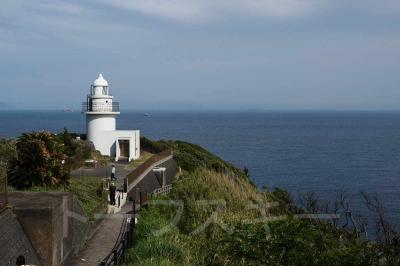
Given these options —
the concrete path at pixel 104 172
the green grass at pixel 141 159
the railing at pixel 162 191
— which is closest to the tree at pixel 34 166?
the concrete path at pixel 104 172

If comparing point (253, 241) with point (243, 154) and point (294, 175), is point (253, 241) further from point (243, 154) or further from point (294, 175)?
point (243, 154)

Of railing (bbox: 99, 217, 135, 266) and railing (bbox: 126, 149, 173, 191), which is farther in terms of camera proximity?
railing (bbox: 126, 149, 173, 191)

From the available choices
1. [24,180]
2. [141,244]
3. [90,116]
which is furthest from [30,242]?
[90,116]

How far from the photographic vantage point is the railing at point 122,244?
12.8 metres

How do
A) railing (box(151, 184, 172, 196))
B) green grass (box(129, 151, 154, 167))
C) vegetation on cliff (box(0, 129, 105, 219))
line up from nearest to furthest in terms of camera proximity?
vegetation on cliff (box(0, 129, 105, 219)) → railing (box(151, 184, 172, 196)) → green grass (box(129, 151, 154, 167))

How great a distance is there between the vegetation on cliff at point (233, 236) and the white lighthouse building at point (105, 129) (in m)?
17.5

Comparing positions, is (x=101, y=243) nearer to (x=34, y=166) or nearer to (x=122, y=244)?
(x=122, y=244)

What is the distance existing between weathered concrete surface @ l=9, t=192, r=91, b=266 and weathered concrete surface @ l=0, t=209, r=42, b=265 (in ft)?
0.56

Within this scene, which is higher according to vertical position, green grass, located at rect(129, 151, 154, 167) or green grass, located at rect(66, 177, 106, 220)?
green grass, located at rect(66, 177, 106, 220)

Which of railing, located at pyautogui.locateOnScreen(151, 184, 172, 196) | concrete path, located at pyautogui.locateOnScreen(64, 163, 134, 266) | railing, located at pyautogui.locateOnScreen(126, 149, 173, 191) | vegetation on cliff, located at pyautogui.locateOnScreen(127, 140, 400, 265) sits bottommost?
railing, located at pyautogui.locateOnScreen(151, 184, 172, 196)

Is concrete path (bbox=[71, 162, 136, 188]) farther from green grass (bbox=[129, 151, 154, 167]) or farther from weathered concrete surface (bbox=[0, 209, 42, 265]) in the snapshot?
weathered concrete surface (bbox=[0, 209, 42, 265])

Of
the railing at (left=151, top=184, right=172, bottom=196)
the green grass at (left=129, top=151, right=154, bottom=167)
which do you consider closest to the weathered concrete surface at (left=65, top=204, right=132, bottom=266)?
the railing at (left=151, top=184, right=172, bottom=196)

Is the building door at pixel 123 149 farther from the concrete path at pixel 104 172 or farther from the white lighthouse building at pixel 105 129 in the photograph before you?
the concrete path at pixel 104 172

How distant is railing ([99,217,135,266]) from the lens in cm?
1283
